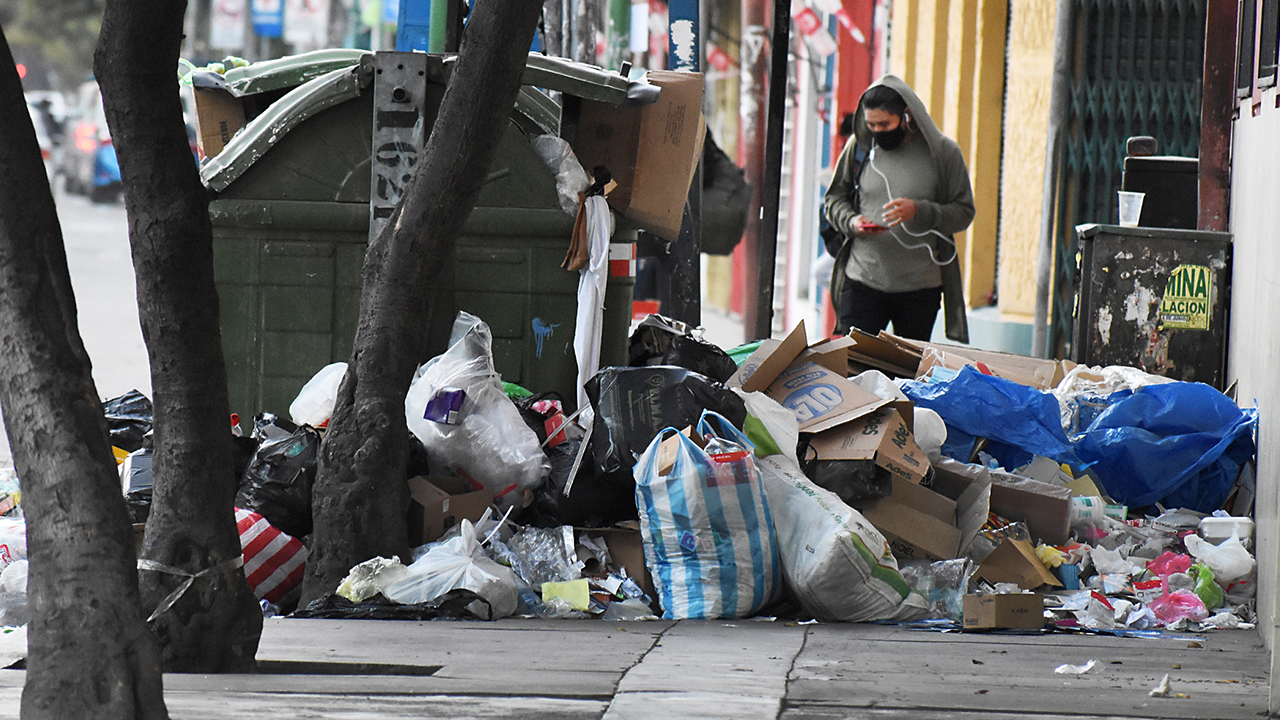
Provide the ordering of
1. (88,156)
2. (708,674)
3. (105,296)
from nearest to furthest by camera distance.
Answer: (708,674)
(105,296)
(88,156)

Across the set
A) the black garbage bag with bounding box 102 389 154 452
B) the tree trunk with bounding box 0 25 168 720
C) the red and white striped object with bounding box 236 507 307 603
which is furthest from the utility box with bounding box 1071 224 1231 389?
the tree trunk with bounding box 0 25 168 720

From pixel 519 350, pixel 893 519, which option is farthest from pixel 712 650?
pixel 519 350

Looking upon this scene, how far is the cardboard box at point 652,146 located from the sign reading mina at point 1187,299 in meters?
2.50

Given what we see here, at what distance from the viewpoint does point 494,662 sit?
3605 millimetres

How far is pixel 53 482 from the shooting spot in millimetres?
2719

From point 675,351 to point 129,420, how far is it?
7.24 feet

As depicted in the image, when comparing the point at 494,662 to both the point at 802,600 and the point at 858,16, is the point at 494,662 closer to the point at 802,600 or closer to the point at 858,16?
the point at 802,600

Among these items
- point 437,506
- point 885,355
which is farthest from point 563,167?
point 885,355

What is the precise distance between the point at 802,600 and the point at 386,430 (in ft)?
4.62

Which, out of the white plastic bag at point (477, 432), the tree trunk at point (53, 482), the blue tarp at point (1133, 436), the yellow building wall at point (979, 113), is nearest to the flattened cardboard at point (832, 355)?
the blue tarp at point (1133, 436)

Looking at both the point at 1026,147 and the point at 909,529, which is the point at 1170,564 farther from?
the point at 1026,147

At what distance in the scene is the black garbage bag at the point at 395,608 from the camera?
421 centimetres

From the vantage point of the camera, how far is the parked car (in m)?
29.5

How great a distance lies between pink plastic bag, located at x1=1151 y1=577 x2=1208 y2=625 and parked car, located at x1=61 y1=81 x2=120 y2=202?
2790 centimetres
